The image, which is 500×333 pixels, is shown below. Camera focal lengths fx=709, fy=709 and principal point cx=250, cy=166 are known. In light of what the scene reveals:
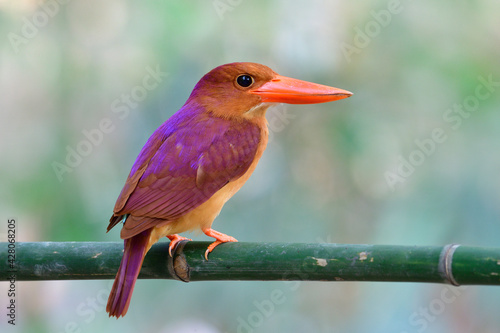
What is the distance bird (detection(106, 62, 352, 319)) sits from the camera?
2102mm

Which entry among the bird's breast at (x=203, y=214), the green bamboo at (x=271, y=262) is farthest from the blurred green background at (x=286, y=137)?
the green bamboo at (x=271, y=262)

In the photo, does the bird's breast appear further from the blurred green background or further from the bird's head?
the blurred green background

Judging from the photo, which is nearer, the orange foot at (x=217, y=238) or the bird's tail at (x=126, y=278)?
the bird's tail at (x=126, y=278)

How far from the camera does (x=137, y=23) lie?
3.31m

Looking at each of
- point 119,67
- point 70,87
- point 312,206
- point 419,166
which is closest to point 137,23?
point 119,67

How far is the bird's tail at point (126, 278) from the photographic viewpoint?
1.92m

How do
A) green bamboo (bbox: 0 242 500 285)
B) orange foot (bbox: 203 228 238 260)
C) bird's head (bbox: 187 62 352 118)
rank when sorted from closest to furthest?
1. green bamboo (bbox: 0 242 500 285)
2. orange foot (bbox: 203 228 238 260)
3. bird's head (bbox: 187 62 352 118)

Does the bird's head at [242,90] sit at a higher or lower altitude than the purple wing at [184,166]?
higher

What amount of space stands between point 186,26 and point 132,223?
4.58 ft

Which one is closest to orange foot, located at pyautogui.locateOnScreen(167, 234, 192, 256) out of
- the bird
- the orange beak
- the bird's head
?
the bird

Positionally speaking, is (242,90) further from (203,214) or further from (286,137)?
(286,137)

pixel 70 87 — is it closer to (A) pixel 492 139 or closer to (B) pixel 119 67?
(B) pixel 119 67

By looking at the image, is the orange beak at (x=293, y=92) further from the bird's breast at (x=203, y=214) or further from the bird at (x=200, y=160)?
the bird's breast at (x=203, y=214)

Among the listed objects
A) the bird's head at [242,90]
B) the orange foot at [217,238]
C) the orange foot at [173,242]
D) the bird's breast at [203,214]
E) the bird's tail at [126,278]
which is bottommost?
the bird's tail at [126,278]
